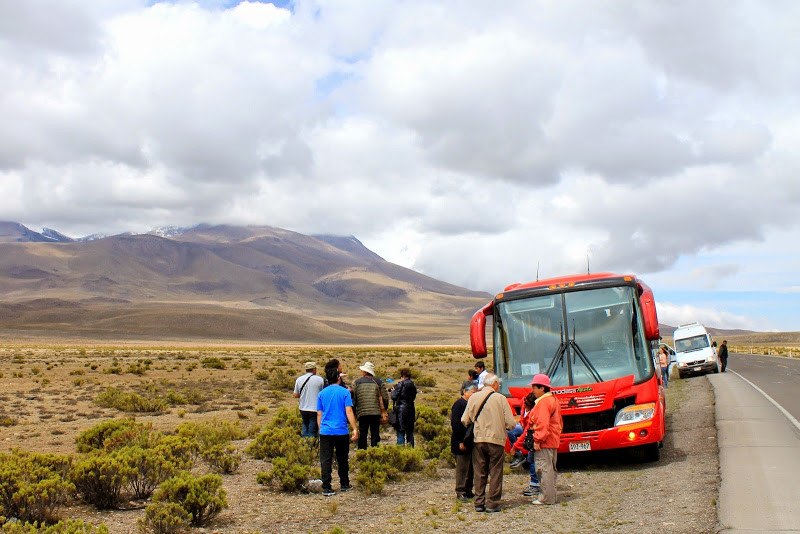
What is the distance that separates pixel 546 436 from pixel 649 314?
320 centimetres

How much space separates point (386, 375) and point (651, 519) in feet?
120

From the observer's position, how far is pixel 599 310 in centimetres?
1141

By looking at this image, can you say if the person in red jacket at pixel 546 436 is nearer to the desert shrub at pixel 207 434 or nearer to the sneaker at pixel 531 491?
the sneaker at pixel 531 491

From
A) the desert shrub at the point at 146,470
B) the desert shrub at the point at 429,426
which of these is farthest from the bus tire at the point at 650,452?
the desert shrub at the point at 146,470

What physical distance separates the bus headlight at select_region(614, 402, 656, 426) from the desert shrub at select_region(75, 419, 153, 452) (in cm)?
785

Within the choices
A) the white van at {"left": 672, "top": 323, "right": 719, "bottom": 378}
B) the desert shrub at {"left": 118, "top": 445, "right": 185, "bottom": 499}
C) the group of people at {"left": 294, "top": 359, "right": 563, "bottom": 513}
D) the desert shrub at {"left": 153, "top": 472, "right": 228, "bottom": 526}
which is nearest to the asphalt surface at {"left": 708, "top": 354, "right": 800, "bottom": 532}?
the group of people at {"left": 294, "top": 359, "right": 563, "bottom": 513}

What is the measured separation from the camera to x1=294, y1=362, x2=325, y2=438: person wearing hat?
11.5 metres

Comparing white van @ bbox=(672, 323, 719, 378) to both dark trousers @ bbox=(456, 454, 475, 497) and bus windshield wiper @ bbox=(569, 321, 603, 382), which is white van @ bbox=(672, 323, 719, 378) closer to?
bus windshield wiper @ bbox=(569, 321, 603, 382)

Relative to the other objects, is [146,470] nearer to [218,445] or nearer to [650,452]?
[218,445]

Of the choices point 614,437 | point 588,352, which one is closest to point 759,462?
point 614,437

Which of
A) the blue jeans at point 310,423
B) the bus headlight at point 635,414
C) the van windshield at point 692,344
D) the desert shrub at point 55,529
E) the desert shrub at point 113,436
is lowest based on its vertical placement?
the desert shrub at point 55,529

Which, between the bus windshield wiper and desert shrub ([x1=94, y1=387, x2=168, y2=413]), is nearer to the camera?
the bus windshield wiper

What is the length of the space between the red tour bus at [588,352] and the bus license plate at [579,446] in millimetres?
15

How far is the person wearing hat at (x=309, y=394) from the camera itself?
11.5 meters
